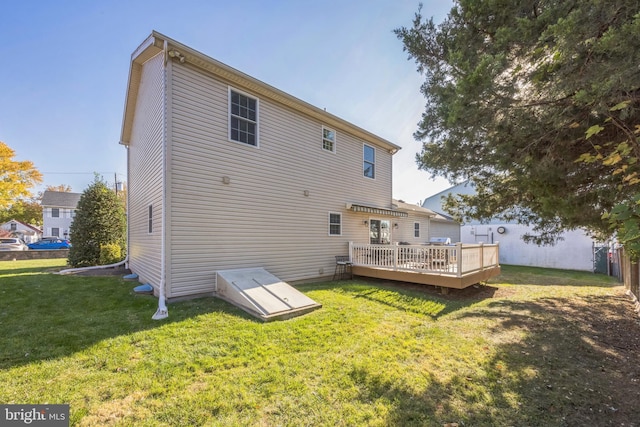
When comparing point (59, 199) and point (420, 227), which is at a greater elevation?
point (59, 199)

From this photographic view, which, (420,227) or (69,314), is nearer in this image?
(69,314)

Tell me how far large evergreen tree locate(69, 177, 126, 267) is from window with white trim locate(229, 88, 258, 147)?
9.08 m

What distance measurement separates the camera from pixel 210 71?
7.10m

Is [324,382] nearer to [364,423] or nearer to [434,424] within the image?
[364,423]

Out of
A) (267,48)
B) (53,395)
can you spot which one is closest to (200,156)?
(267,48)

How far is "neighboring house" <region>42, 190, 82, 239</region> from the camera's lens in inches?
1278

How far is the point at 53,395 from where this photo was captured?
2863 mm

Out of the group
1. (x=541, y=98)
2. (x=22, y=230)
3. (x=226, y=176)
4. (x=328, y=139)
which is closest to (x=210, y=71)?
(x=226, y=176)

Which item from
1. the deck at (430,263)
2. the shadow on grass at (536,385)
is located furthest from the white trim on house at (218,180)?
the shadow on grass at (536,385)

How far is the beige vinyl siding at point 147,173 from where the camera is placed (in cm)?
704

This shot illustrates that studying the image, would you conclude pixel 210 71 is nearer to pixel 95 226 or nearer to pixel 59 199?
pixel 95 226

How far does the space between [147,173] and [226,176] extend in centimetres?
307

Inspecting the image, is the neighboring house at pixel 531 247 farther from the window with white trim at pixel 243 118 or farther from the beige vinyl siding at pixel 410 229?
the window with white trim at pixel 243 118

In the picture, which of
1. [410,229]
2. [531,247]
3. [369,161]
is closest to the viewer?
[369,161]
